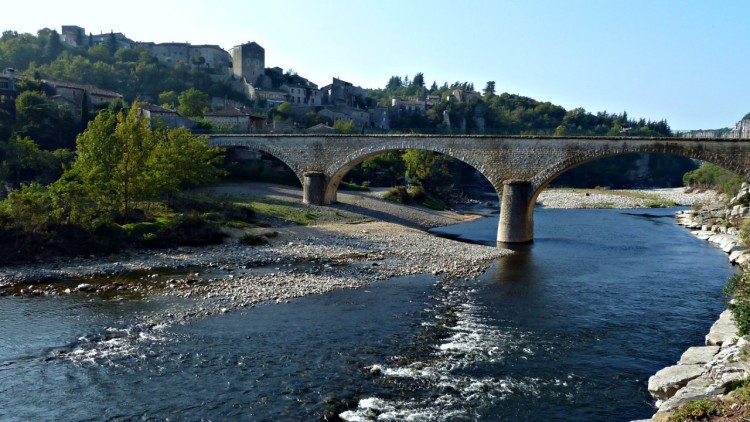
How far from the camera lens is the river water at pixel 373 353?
52.5ft

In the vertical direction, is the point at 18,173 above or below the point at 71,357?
above

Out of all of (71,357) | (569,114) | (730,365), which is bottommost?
(71,357)

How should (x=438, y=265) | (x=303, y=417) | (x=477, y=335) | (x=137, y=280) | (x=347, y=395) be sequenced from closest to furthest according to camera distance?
(x=303, y=417) → (x=347, y=395) → (x=477, y=335) → (x=137, y=280) → (x=438, y=265)

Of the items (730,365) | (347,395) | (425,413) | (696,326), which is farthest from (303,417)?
(696,326)

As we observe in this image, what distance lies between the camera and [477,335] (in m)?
22.0

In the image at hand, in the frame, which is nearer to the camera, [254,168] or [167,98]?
[254,168]

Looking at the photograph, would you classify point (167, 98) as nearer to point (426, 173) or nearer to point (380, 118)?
point (380, 118)

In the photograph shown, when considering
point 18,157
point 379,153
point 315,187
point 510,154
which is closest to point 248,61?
point 315,187

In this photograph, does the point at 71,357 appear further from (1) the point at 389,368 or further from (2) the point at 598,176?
(2) the point at 598,176

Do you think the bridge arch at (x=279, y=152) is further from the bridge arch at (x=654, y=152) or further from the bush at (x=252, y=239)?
the bridge arch at (x=654, y=152)

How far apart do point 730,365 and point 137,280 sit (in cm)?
2672

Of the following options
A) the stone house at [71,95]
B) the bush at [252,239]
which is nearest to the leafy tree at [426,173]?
the bush at [252,239]

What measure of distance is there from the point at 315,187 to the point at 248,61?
3416 inches

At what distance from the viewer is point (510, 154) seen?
46.7 meters
